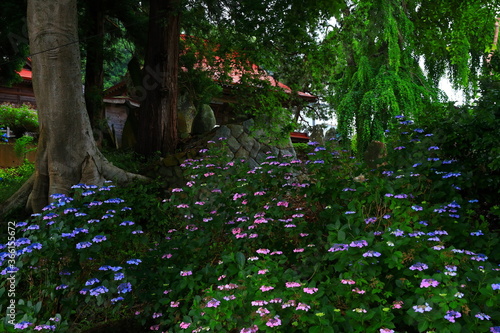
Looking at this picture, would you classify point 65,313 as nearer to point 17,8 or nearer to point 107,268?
point 107,268

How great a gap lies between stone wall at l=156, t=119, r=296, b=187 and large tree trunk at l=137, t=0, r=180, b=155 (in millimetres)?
666

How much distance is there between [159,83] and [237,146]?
198cm

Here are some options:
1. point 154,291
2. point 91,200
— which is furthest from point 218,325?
point 91,200

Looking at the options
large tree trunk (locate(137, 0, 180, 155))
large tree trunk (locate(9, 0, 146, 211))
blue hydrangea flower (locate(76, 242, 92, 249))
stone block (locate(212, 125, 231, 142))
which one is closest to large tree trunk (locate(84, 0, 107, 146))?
large tree trunk (locate(137, 0, 180, 155))

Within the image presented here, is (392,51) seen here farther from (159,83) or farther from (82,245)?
(82,245)

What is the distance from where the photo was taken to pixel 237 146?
8.52 metres

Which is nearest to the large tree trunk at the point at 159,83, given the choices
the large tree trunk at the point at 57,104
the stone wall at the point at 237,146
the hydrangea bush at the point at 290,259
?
the stone wall at the point at 237,146

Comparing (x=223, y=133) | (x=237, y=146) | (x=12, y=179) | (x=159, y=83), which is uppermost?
(x=159, y=83)

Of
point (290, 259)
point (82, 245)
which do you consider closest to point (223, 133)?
point (290, 259)

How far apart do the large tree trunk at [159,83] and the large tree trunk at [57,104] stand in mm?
2288

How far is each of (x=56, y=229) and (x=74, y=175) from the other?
9.84 ft

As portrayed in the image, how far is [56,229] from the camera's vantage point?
11.1ft

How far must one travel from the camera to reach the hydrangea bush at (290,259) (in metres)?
2.48

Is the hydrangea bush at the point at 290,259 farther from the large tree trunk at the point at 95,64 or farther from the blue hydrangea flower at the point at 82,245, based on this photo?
the large tree trunk at the point at 95,64
